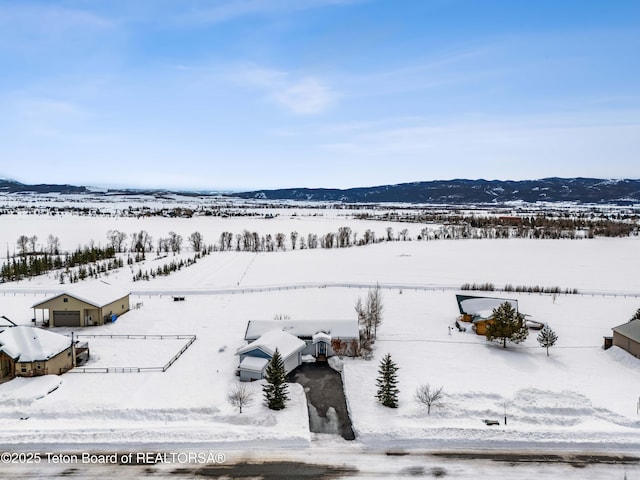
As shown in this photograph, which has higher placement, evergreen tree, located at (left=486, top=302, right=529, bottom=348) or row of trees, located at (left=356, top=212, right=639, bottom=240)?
row of trees, located at (left=356, top=212, right=639, bottom=240)

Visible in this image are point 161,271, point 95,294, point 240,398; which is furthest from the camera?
point 161,271

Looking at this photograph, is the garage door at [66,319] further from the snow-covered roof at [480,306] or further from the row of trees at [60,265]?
the snow-covered roof at [480,306]

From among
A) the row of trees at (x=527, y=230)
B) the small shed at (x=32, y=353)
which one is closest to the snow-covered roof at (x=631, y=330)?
the small shed at (x=32, y=353)

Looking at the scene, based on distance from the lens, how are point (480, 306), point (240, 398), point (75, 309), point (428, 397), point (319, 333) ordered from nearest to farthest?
point (240, 398)
point (428, 397)
point (319, 333)
point (75, 309)
point (480, 306)

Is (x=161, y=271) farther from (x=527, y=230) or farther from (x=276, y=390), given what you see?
(x=527, y=230)

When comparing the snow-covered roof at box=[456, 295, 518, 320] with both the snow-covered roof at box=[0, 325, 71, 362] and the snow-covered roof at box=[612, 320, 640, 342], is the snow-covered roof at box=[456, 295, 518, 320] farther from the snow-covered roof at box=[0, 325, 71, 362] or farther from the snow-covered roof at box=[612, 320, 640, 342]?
the snow-covered roof at box=[0, 325, 71, 362]

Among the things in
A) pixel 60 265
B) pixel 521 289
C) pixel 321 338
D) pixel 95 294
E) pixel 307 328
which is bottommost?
pixel 521 289

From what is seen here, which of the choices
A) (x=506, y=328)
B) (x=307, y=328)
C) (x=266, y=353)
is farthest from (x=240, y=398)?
(x=506, y=328)

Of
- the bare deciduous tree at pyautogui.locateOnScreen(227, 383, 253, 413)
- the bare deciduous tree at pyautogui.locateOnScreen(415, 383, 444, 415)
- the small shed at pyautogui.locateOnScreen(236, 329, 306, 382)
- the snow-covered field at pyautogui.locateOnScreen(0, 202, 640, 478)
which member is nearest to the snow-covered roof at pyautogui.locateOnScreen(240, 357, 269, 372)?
the small shed at pyautogui.locateOnScreen(236, 329, 306, 382)
